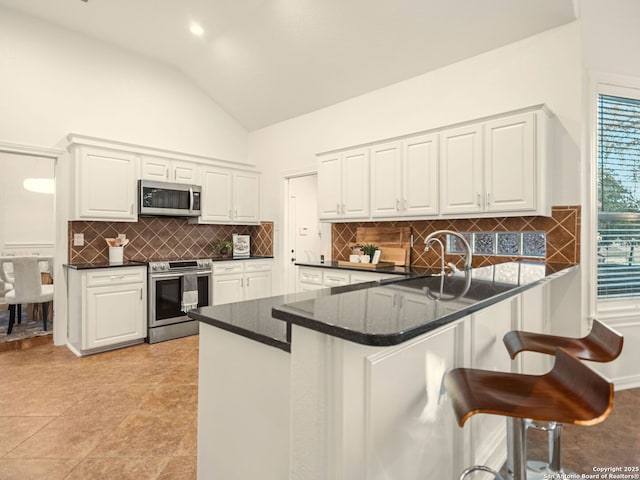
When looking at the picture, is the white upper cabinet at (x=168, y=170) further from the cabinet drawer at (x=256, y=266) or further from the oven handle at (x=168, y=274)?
the cabinet drawer at (x=256, y=266)

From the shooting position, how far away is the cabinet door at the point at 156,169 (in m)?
4.54

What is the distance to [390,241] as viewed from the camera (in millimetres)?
4328

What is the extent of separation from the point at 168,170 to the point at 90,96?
1243 mm

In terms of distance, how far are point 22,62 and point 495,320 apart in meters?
5.28

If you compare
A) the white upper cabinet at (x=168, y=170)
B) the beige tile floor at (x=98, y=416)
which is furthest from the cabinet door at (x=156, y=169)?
the beige tile floor at (x=98, y=416)

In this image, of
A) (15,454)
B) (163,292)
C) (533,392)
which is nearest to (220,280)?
(163,292)

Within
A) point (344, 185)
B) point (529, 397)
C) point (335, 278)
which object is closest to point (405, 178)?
point (344, 185)

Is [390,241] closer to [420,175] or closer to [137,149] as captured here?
[420,175]

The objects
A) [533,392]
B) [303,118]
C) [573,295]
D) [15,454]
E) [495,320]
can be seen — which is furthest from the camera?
[303,118]

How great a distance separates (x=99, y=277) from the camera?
3.96 meters

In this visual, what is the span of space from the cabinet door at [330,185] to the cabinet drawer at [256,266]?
4.79ft

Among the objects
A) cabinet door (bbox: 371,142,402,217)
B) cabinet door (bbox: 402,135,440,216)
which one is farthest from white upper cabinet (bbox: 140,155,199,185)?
cabinet door (bbox: 402,135,440,216)

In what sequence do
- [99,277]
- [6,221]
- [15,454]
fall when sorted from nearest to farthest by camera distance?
[15,454] < [99,277] < [6,221]

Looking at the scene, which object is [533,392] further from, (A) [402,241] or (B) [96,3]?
(B) [96,3]
